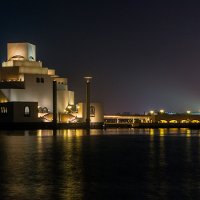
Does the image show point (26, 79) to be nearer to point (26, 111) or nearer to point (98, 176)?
point (26, 111)

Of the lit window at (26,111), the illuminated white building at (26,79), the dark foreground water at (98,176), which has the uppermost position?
the illuminated white building at (26,79)

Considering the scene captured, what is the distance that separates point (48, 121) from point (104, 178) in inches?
2623

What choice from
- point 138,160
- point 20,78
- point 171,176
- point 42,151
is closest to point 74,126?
point 20,78

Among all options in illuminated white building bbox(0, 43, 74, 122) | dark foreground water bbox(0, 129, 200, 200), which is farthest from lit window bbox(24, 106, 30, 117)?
dark foreground water bbox(0, 129, 200, 200)

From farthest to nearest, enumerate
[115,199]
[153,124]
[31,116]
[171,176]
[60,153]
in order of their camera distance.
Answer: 1. [153,124]
2. [31,116]
3. [60,153]
4. [171,176]
5. [115,199]

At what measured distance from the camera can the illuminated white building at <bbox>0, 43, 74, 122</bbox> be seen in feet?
278

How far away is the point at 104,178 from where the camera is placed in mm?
20375

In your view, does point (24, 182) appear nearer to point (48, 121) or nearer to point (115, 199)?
point (115, 199)

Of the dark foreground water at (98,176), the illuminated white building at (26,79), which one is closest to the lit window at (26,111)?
the illuminated white building at (26,79)

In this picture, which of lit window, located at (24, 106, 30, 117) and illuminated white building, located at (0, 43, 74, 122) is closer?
lit window, located at (24, 106, 30, 117)

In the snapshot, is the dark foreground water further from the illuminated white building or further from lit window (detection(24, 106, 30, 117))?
the illuminated white building

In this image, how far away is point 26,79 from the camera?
86062mm

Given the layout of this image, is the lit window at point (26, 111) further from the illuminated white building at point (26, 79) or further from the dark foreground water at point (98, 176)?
the dark foreground water at point (98, 176)

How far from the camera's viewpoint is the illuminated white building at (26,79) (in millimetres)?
84875
